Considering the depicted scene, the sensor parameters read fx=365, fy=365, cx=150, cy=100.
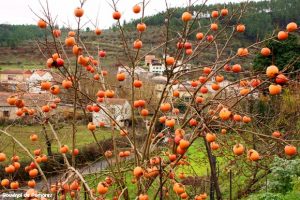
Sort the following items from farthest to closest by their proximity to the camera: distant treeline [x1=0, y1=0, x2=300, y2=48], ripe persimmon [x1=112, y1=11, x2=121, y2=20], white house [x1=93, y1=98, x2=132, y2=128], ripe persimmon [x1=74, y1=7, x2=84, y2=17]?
distant treeline [x1=0, y1=0, x2=300, y2=48] → white house [x1=93, y1=98, x2=132, y2=128] → ripe persimmon [x1=112, y1=11, x2=121, y2=20] → ripe persimmon [x1=74, y1=7, x2=84, y2=17]

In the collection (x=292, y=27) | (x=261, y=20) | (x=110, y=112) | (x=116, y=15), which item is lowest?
(x=110, y=112)

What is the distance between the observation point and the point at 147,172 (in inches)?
104

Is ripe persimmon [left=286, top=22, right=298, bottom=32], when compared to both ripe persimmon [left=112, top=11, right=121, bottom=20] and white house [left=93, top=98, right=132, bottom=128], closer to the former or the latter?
ripe persimmon [left=112, top=11, right=121, bottom=20]

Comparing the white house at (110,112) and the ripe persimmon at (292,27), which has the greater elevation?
the ripe persimmon at (292,27)

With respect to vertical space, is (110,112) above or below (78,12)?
below

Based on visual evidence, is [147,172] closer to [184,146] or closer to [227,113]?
[184,146]

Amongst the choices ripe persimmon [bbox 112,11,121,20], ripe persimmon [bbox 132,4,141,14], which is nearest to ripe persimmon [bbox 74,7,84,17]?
ripe persimmon [bbox 112,11,121,20]

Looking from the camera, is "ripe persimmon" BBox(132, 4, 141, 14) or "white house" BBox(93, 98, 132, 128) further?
"white house" BBox(93, 98, 132, 128)

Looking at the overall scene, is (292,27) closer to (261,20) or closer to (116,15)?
(116,15)

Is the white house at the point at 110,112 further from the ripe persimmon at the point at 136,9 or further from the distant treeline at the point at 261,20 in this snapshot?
the distant treeline at the point at 261,20

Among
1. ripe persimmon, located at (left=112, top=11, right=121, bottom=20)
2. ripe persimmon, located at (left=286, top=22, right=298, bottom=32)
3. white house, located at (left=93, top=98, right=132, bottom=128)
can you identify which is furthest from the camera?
white house, located at (left=93, top=98, right=132, bottom=128)

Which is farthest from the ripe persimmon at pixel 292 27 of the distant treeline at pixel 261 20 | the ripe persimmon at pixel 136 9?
the distant treeline at pixel 261 20

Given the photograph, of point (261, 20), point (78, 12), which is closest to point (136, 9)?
point (78, 12)

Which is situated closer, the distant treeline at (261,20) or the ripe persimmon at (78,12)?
the ripe persimmon at (78,12)
